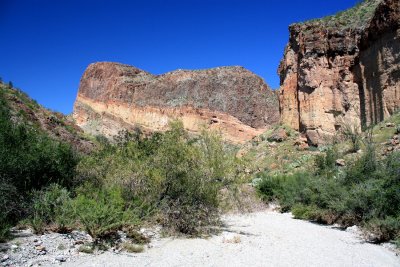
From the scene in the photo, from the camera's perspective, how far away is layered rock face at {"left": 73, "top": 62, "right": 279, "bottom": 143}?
289ft

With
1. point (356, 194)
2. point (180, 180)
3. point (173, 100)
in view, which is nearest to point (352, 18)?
point (356, 194)

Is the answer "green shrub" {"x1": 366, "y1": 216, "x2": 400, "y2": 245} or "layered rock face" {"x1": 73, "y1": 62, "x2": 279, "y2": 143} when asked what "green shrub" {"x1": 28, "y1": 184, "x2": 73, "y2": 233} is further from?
"layered rock face" {"x1": 73, "y1": 62, "x2": 279, "y2": 143}

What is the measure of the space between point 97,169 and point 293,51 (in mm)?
31741

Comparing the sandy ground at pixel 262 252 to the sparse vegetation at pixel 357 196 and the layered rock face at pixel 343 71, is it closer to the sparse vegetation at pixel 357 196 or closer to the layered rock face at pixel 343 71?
the sparse vegetation at pixel 357 196

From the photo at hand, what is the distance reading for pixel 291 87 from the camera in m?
39.7

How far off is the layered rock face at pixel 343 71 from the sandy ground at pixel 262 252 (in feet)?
66.5

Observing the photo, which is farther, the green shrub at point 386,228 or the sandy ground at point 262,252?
the green shrub at point 386,228

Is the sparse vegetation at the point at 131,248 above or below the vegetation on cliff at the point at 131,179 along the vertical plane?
below

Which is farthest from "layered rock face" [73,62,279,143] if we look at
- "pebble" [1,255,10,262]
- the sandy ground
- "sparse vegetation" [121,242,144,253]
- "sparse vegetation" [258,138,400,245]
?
"pebble" [1,255,10,262]

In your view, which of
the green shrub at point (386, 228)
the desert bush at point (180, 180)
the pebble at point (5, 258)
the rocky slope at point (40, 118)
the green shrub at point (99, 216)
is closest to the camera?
the pebble at point (5, 258)

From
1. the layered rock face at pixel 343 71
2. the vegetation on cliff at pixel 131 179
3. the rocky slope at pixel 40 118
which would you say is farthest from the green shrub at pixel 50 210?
the layered rock face at pixel 343 71

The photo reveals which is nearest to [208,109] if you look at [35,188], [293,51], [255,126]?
[255,126]

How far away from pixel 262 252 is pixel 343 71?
95.1 ft

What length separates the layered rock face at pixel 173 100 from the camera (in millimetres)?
88062
